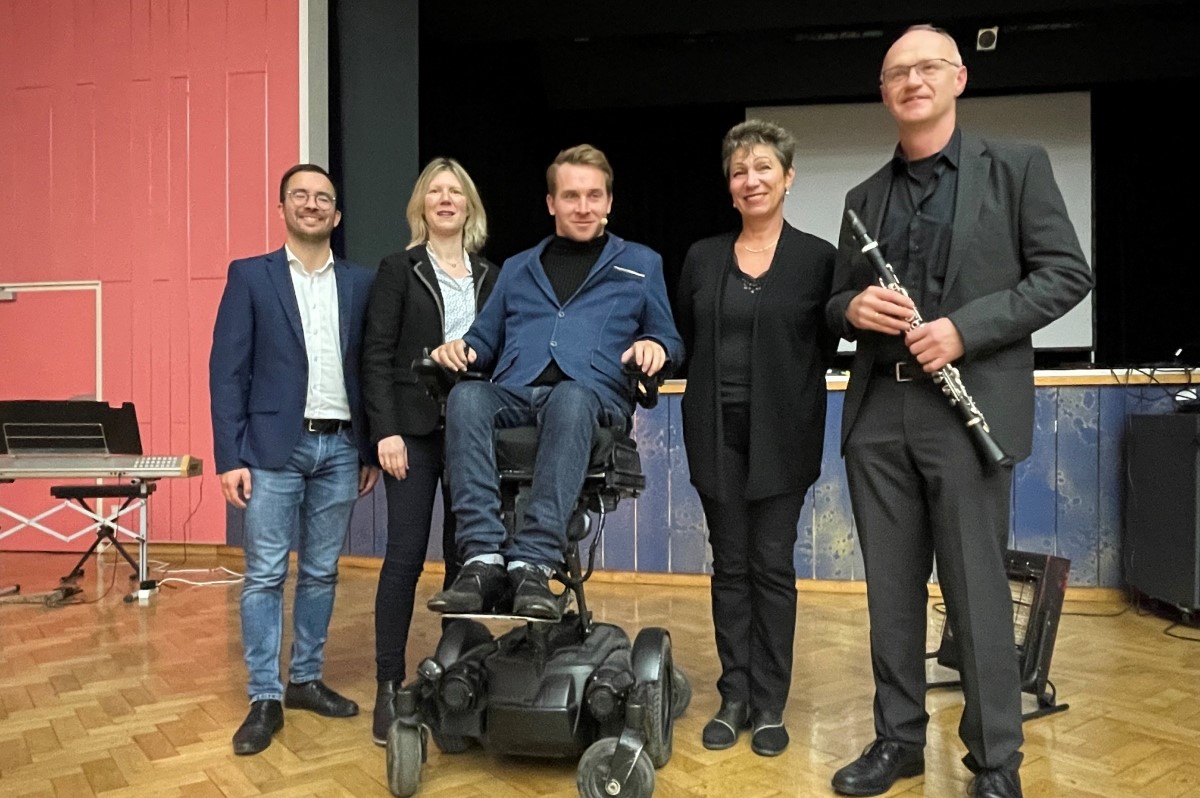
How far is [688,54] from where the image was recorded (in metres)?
6.05

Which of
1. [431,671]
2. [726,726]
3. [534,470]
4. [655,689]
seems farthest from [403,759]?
[726,726]

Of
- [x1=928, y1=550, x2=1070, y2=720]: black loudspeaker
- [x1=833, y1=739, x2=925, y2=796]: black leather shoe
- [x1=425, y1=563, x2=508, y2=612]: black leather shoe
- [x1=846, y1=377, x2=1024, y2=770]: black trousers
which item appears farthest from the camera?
[x1=928, y1=550, x2=1070, y2=720]: black loudspeaker

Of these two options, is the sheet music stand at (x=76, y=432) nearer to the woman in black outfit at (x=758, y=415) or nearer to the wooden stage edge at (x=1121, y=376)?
the wooden stage edge at (x=1121, y=376)

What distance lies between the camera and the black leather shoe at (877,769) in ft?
6.36

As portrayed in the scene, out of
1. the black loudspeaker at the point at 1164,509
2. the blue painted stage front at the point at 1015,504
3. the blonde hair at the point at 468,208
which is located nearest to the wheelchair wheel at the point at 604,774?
the blonde hair at the point at 468,208

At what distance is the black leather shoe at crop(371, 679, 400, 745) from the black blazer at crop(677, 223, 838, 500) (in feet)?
3.31

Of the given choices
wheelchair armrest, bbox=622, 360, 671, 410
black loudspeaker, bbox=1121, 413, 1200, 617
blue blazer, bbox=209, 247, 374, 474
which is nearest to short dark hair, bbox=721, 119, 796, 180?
wheelchair armrest, bbox=622, 360, 671, 410

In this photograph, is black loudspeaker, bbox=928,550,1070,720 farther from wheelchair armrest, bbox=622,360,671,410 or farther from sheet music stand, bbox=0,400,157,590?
sheet music stand, bbox=0,400,157,590

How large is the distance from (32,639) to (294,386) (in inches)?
82.7

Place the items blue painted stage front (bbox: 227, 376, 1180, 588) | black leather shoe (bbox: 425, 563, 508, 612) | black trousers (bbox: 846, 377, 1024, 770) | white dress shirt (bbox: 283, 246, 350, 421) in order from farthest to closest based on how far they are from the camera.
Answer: blue painted stage front (bbox: 227, 376, 1180, 588), white dress shirt (bbox: 283, 246, 350, 421), black trousers (bbox: 846, 377, 1024, 770), black leather shoe (bbox: 425, 563, 508, 612)

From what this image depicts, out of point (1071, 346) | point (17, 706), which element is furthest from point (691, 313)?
point (1071, 346)

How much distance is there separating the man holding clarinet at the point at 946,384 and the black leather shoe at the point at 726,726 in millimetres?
337

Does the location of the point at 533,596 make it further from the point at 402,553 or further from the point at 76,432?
the point at 76,432

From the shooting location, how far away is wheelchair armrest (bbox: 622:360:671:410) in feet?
6.52
